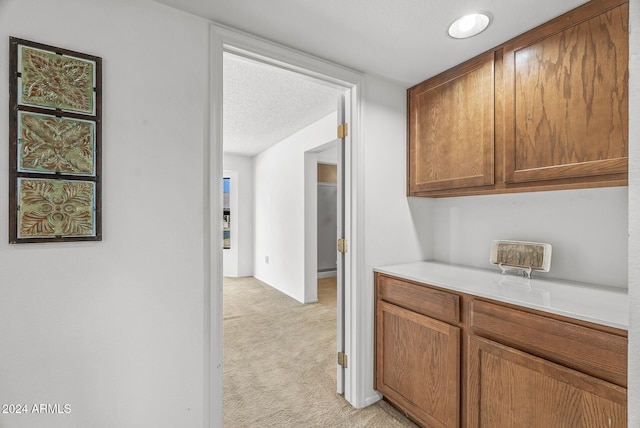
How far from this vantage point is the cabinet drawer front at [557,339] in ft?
3.41

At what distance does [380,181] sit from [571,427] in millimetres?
1474

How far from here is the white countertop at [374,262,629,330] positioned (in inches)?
44.7

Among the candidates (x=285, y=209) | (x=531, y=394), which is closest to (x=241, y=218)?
(x=285, y=209)

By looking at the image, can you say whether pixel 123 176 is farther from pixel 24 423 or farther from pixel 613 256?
pixel 613 256

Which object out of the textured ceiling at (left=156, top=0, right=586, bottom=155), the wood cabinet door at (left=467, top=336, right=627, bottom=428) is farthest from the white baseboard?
the wood cabinet door at (left=467, top=336, right=627, bottom=428)

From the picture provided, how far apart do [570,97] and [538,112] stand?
131mm

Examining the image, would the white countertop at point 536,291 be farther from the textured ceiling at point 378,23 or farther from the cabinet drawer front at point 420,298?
the textured ceiling at point 378,23

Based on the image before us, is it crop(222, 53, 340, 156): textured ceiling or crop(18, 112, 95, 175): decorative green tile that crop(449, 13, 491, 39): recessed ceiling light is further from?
crop(18, 112, 95, 175): decorative green tile

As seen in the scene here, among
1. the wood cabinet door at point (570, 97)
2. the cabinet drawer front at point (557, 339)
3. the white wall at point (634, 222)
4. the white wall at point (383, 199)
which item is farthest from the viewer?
the white wall at point (383, 199)

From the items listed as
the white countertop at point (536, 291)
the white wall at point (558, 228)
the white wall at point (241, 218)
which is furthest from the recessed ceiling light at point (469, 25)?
the white wall at point (241, 218)

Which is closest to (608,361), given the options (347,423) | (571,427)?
(571,427)

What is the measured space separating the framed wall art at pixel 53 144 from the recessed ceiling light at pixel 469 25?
161 centimetres

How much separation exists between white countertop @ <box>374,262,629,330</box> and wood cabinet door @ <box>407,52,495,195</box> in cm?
54

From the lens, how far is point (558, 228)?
169cm
